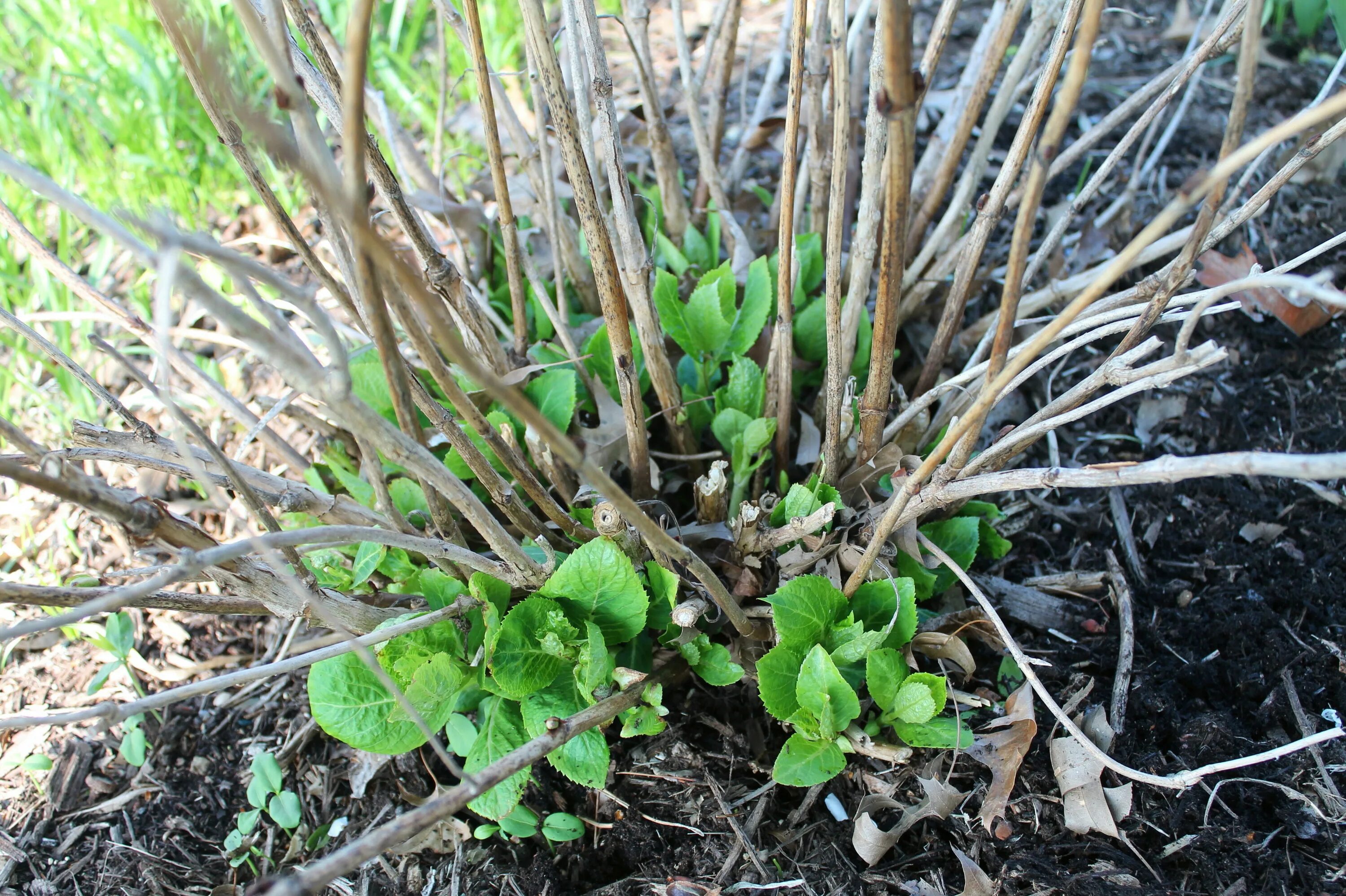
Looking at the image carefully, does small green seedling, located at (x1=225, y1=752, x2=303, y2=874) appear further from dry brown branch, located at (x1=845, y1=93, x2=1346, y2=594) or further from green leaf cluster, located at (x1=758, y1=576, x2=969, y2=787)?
dry brown branch, located at (x1=845, y1=93, x2=1346, y2=594)

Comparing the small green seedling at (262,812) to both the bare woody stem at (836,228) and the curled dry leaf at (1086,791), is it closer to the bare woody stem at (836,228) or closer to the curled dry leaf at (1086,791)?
the bare woody stem at (836,228)

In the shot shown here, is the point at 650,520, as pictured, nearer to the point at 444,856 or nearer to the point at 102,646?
the point at 444,856

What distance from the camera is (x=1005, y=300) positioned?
90 centimetres

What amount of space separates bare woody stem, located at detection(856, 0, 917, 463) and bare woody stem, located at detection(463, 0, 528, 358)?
1.74 feet

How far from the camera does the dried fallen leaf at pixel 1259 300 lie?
70.0 inches

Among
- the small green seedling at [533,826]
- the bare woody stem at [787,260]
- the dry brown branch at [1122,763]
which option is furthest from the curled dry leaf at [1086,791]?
the small green seedling at [533,826]

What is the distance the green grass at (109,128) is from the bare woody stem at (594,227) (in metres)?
1.25

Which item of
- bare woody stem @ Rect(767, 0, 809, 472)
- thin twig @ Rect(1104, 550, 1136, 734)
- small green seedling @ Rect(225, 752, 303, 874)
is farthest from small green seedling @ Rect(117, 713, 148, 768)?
thin twig @ Rect(1104, 550, 1136, 734)

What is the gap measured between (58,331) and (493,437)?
160 centimetres

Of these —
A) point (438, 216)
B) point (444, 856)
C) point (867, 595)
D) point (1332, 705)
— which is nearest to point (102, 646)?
point (444, 856)

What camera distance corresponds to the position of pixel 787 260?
1.24 meters

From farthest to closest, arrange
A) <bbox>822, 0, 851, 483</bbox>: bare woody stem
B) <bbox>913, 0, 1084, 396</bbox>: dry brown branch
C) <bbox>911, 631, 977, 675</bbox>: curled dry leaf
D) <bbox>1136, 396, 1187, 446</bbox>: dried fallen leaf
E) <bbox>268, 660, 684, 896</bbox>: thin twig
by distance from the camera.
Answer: <bbox>1136, 396, 1187, 446</bbox>: dried fallen leaf < <bbox>911, 631, 977, 675</bbox>: curled dry leaf < <bbox>822, 0, 851, 483</bbox>: bare woody stem < <bbox>913, 0, 1084, 396</bbox>: dry brown branch < <bbox>268, 660, 684, 896</bbox>: thin twig

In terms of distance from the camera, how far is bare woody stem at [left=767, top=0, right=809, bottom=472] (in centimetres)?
110

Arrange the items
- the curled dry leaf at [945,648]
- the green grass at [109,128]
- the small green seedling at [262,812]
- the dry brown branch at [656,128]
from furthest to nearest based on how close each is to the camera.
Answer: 1. the green grass at [109,128]
2. the dry brown branch at [656,128]
3. the small green seedling at [262,812]
4. the curled dry leaf at [945,648]
